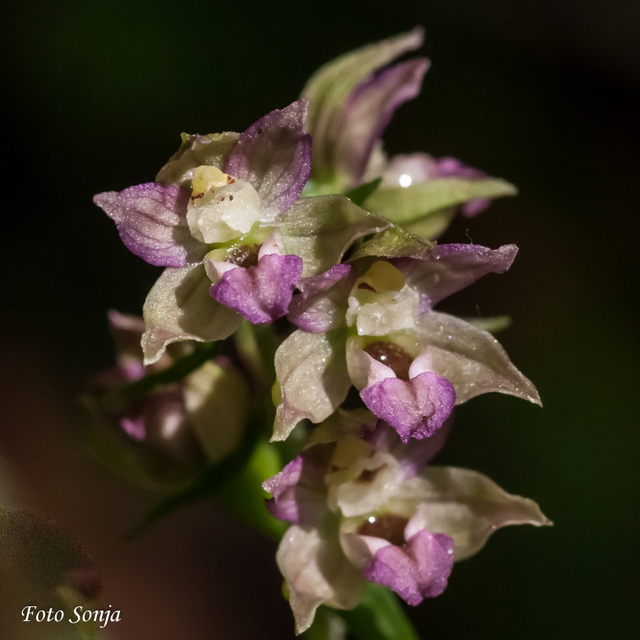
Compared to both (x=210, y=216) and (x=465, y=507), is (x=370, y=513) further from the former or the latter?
(x=210, y=216)

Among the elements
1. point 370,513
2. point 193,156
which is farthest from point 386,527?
point 193,156

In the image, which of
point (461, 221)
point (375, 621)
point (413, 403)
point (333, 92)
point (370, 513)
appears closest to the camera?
point (413, 403)

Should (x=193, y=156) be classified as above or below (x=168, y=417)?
above

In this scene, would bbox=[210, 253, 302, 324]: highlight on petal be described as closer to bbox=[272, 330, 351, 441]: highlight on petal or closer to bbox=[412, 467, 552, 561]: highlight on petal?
bbox=[272, 330, 351, 441]: highlight on petal

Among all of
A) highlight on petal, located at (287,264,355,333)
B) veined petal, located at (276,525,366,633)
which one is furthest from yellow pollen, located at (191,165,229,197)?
veined petal, located at (276,525,366,633)

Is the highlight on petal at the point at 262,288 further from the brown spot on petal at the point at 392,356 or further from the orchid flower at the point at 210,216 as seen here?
the brown spot on petal at the point at 392,356
